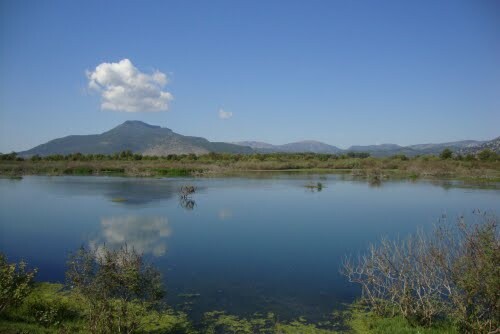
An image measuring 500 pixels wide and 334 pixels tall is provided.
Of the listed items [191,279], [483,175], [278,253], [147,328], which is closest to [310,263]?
[278,253]

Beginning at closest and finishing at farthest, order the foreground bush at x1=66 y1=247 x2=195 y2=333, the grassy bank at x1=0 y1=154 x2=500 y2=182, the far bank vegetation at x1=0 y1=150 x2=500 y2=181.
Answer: the foreground bush at x1=66 y1=247 x2=195 y2=333 < the grassy bank at x1=0 y1=154 x2=500 y2=182 < the far bank vegetation at x1=0 y1=150 x2=500 y2=181

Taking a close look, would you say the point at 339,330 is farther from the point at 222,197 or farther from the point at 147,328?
the point at 222,197

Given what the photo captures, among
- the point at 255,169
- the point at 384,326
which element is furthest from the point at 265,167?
the point at 384,326

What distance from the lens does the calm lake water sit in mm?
12320

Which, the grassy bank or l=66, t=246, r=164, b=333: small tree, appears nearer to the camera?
l=66, t=246, r=164, b=333: small tree

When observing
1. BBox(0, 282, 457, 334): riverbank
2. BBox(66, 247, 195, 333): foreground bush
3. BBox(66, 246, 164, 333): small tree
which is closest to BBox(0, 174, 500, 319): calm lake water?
BBox(0, 282, 457, 334): riverbank

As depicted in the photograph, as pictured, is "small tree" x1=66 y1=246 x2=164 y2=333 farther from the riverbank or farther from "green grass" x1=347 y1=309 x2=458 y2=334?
"green grass" x1=347 y1=309 x2=458 y2=334

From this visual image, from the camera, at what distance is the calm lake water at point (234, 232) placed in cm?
1232

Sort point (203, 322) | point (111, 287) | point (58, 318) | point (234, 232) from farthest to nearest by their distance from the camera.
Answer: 1. point (234, 232)
2. point (203, 322)
3. point (58, 318)
4. point (111, 287)

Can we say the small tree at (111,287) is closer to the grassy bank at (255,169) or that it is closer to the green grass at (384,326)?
the green grass at (384,326)

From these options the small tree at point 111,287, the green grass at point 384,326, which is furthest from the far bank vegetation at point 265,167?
the small tree at point 111,287

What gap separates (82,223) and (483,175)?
59584 mm

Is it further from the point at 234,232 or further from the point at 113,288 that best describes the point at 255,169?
the point at 113,288

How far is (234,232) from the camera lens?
846 inches
